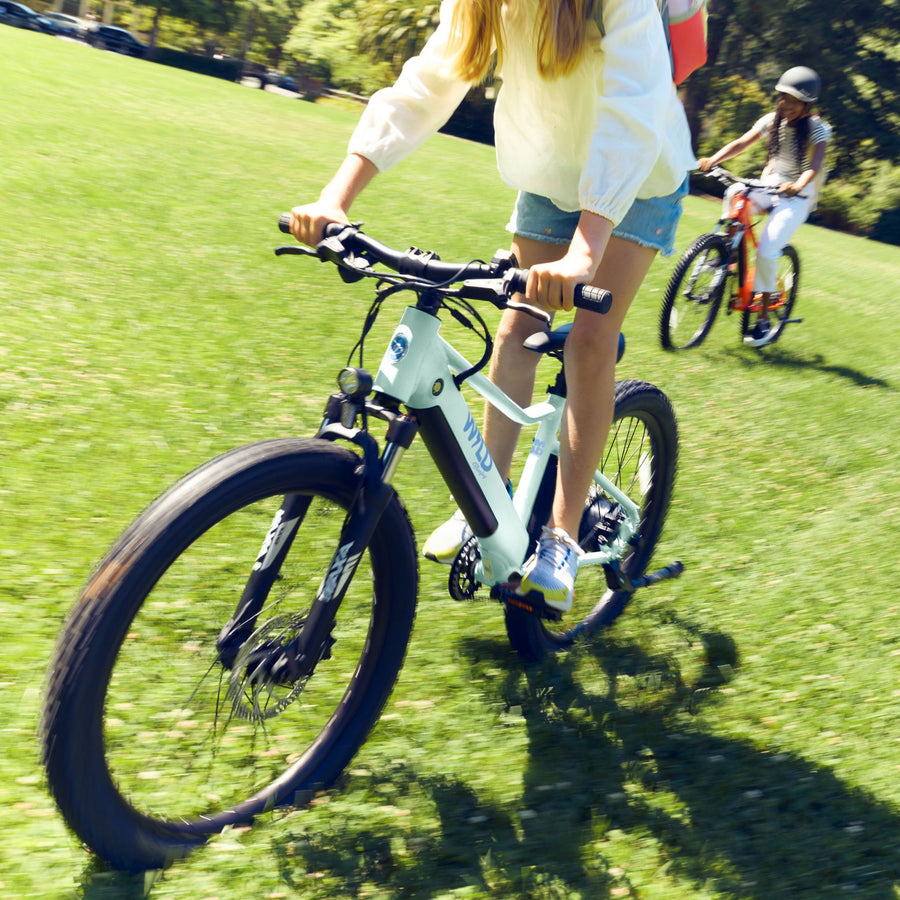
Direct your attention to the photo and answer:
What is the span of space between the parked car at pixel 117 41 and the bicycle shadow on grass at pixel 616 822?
5063cm

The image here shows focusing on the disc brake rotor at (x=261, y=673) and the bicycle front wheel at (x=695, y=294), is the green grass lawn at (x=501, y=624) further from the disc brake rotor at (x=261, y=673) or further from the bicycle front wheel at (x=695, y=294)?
the disc brake rotor at (x=261, y=673)

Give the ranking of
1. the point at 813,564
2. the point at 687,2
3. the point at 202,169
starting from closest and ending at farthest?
the point at 687,2
the point at 813,564
the point at 202,169

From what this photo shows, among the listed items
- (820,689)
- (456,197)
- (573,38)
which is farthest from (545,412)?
(456,197)

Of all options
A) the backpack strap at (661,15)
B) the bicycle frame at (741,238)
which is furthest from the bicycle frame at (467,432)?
the bicycle frame at (741,238)

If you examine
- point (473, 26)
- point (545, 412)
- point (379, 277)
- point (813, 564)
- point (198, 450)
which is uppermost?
point (473, 26)

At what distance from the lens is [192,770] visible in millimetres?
2650

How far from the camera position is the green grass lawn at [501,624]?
2.70 meters

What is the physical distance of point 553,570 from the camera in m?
3.17

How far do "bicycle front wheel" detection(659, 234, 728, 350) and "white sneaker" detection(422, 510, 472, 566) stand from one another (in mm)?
5636

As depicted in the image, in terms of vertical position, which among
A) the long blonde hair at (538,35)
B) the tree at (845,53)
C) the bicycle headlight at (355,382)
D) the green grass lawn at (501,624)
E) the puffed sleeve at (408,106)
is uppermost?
the tree at (845,53)

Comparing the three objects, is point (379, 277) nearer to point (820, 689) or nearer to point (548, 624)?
point (548, 624)

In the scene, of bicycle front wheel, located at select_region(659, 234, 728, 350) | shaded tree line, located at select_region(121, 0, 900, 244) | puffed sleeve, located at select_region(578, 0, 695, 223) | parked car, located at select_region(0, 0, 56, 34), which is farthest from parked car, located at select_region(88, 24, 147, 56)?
puffed sleeve, located at select_region(578, 0, 695, 223)

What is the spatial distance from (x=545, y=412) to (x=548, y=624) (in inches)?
34.9

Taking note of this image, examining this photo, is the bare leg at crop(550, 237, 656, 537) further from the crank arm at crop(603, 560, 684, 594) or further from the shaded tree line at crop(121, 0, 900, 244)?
the shaded tree line at crop(121, 0, 900, 244)
